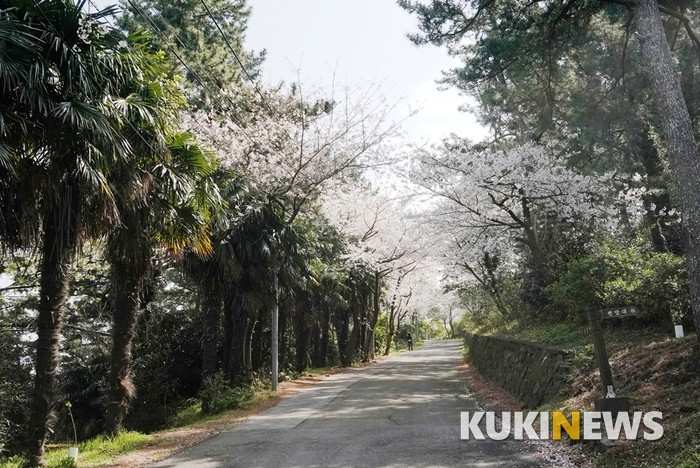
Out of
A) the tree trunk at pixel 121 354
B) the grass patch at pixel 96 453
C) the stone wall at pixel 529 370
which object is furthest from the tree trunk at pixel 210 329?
the stone wall at pixel 529 370

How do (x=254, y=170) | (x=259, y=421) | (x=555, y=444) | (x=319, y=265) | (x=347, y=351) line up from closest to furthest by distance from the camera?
(x=555, y=444)
(x=259, y=421)
(x=254, y=170)
(x=319, y=265)
(x=347, y=351)

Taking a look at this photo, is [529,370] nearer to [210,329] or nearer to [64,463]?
[210,329]

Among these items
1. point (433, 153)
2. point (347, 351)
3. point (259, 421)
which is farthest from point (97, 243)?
point (347, 351)

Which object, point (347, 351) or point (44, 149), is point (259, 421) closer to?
point (44, 149)

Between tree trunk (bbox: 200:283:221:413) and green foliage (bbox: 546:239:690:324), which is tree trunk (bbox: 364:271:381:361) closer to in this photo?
tree trunk (bbox: 200:283:221:413)

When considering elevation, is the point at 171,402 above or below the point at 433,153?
below

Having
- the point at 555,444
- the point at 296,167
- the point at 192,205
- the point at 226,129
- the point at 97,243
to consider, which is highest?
the point at 226,129

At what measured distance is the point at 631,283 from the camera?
32.3 feet

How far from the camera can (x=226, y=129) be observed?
17.3 meters

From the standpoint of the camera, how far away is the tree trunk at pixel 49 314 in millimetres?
7422

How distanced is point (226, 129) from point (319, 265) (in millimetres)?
6365

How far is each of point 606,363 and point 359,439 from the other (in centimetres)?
388

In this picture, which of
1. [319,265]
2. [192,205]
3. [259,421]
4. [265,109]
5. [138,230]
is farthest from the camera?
[319,265]

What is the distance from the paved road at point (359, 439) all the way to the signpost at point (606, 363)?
3.93 ft
